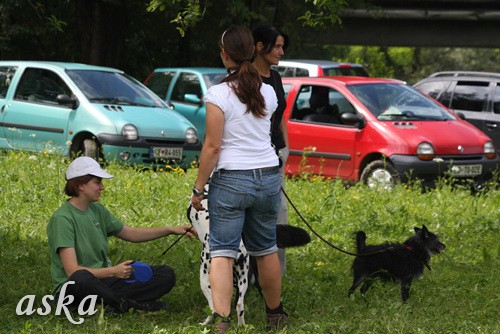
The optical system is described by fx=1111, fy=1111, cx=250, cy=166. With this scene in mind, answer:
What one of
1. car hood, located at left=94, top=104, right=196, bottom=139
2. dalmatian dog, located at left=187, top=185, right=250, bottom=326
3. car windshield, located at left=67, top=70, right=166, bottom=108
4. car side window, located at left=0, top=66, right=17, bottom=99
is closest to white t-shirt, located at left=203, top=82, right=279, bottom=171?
dalmatian dog, located at left=187, top=185, right=250, bottom=326

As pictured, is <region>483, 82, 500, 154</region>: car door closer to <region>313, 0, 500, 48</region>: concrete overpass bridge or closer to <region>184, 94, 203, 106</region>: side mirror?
<region>184, 94, 203, 106</region>: side mirror

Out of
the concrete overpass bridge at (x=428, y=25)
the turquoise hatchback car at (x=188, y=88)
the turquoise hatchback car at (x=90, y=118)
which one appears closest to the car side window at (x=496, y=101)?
the turquoise hatchback car at (x=188, y=88)

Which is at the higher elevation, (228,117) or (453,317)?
(228,117)

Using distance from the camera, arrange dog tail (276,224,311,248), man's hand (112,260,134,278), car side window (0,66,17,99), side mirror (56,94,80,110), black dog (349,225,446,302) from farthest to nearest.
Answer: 1. car side window (0,66,17,99)
2. side mirror (56,94,80,110)
3. black dog (349,225,446,302)
4. dog tail (276,224,311,248)
5. man's hand (112,260,134,278)

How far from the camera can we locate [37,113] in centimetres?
1552

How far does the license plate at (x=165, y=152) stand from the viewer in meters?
14.9

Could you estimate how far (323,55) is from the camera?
61.4m

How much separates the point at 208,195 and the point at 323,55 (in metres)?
55.7

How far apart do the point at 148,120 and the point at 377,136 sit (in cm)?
321

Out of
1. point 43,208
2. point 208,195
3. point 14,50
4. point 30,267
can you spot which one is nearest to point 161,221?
point 43,208

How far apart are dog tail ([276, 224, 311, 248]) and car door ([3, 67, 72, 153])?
26.9 ft

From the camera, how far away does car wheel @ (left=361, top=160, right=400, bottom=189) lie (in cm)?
1353

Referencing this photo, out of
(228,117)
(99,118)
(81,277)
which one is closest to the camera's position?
(228,117)

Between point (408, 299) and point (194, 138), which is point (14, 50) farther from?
point (408, 299)
